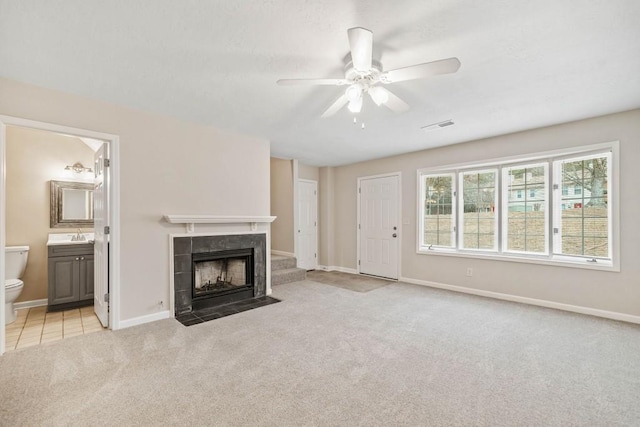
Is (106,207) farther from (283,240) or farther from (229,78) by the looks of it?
(283,240)

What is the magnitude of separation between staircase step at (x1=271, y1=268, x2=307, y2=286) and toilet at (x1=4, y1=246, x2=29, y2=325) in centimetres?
316

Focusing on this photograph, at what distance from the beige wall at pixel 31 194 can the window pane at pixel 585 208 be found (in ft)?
22.8

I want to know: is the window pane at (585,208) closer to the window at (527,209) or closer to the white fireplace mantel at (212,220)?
the window at (527,209)

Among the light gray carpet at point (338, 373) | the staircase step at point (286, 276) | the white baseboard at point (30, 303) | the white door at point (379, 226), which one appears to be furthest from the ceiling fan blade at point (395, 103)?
the white baseboard at point (30, 303)

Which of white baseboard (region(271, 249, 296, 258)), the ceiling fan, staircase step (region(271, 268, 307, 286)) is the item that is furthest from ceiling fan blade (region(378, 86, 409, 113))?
white baseboard (region(271, 249, 296, 258))

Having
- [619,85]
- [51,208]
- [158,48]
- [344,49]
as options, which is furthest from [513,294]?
[51,208]

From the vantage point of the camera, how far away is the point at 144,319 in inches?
128

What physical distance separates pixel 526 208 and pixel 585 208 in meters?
0.63

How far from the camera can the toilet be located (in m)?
3.16

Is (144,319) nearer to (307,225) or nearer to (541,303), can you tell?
(307,225)

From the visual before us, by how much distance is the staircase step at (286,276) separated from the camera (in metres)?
5.08

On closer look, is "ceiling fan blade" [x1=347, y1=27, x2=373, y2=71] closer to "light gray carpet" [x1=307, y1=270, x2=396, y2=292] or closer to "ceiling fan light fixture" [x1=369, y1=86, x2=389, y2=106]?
"ceiling fan light fixture" [x1=369, y1=86, x2=389, y2=106]

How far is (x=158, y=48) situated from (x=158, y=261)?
230 cm

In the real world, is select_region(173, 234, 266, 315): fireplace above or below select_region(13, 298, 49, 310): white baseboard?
above
